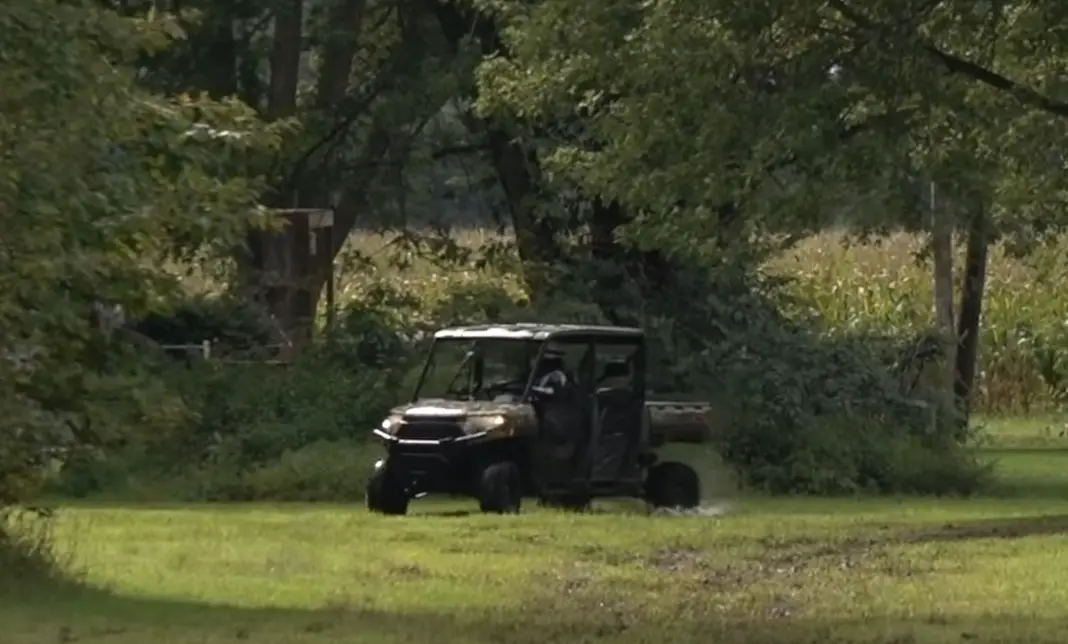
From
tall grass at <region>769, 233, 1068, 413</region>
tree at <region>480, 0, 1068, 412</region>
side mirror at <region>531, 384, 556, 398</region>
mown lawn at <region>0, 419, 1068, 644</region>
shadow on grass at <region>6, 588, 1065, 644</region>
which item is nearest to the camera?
shadow on grass at <region>6, 588, 1065, 644</region>

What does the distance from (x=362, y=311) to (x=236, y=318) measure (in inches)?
67.5

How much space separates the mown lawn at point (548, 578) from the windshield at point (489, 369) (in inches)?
51.6

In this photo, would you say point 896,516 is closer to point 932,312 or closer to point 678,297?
point 678,297

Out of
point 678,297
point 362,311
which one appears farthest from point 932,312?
point 362,311

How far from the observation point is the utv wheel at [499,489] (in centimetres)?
2255

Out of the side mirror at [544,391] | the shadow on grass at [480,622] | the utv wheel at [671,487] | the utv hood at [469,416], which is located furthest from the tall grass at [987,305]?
the shadow on grass at [480,622]

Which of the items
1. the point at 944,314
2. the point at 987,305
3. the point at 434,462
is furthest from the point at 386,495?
the point at 987,305

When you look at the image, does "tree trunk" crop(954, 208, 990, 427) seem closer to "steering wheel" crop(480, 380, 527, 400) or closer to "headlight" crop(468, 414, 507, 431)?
"steering wheel" crop(480, 380, 527, 400)

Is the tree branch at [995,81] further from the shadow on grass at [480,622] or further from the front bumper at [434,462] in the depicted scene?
the front bumper at [434,462]

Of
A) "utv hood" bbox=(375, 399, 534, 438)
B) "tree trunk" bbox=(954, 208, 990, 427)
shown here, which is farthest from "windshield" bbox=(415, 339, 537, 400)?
"tree trunk" bbox=(954, 208, 990, 427)

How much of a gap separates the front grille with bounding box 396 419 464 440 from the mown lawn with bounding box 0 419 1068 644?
0.75m

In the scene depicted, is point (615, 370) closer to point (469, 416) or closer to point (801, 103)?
point (469, 416)

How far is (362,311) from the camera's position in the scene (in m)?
31.9

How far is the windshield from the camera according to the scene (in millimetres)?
23578
